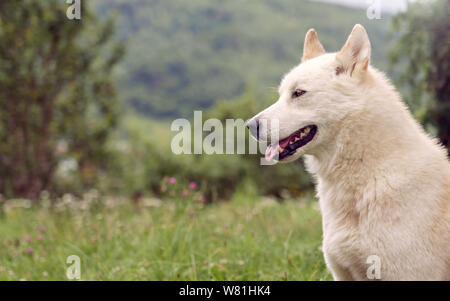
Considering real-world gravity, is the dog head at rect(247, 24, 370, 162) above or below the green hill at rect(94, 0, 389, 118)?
below

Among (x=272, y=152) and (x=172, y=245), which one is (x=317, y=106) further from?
(x=172, y=245)

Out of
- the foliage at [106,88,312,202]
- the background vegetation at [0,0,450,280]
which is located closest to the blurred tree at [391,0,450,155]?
the background vegetation at [0,0,450,280]

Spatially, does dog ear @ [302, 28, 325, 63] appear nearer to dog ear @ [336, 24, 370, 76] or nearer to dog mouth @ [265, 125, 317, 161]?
dog ear @ [336, 24, 370, 76]

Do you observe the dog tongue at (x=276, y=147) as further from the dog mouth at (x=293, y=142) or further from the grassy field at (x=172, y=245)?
the grassy field at (x=172, y=245)

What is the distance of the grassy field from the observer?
12.9ft

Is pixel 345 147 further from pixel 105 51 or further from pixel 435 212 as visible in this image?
pixel 105 51

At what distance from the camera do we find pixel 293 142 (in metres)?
2.76

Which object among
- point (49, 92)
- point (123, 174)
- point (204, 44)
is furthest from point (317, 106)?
point (204, 44)

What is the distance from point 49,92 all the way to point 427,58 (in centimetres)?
897

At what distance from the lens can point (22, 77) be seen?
423 inches

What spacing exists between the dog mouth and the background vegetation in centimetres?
101

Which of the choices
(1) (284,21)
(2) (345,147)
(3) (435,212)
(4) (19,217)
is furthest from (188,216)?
(1) (284,21)

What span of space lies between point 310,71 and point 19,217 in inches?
233

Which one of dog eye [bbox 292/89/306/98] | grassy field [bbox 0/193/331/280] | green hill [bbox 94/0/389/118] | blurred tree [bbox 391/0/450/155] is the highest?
green hill [bbox 94/0/389/118]
